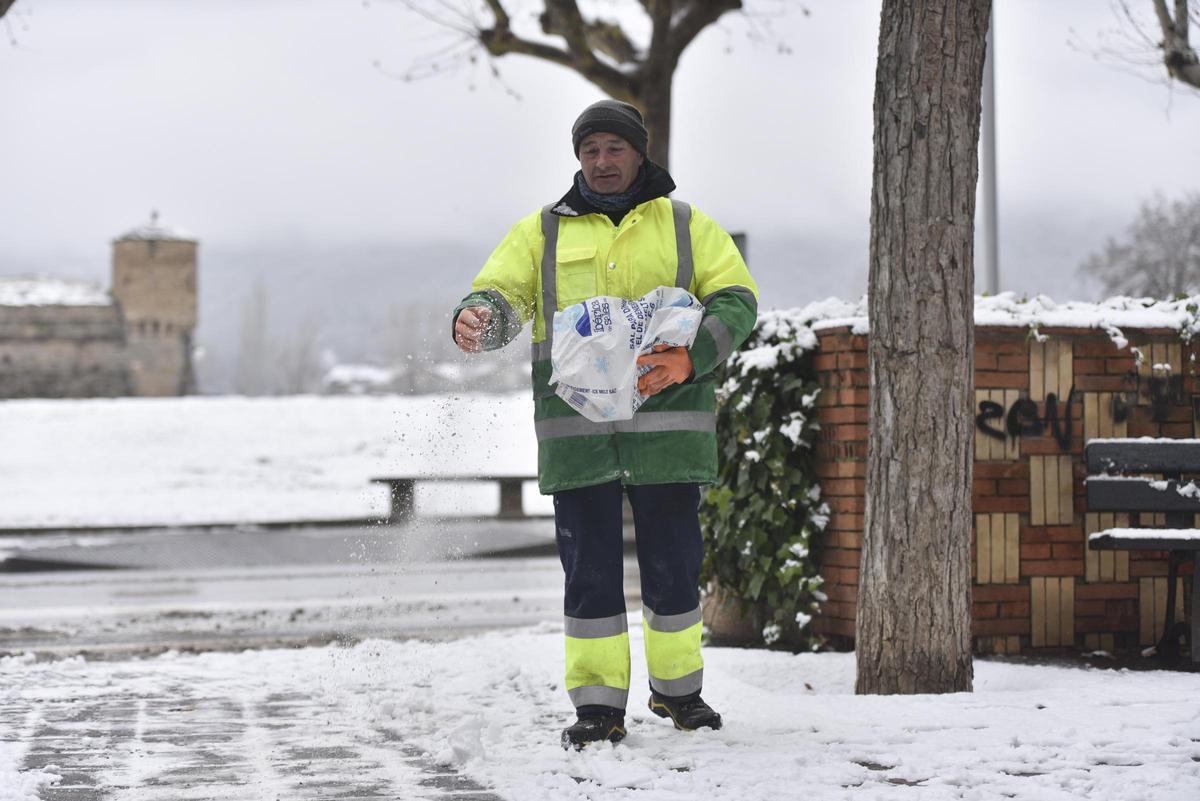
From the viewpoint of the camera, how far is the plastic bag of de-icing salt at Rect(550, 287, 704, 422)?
4402 millimetres

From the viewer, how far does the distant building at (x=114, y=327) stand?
66688 mm

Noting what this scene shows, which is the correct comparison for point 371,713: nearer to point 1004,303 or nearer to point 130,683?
point 130,683

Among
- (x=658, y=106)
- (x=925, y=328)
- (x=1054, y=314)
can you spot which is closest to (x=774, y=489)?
(x=1054, y=314)

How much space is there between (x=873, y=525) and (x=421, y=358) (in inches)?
65.4

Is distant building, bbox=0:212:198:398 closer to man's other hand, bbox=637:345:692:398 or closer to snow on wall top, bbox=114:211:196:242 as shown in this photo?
snow on wall top, bbox=114:211:196:242

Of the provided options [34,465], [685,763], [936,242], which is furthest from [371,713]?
[34,465]

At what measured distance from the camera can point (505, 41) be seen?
17.4 meters

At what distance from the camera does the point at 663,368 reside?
14.5 feet

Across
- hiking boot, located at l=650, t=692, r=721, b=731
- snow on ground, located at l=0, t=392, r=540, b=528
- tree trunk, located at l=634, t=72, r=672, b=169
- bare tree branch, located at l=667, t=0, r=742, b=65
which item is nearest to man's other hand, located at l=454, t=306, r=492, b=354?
hiking boot, located at l=650, t=692, r=721, b=731

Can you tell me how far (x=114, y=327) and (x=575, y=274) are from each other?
6729cm

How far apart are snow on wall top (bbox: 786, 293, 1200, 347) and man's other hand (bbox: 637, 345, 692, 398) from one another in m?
2.43

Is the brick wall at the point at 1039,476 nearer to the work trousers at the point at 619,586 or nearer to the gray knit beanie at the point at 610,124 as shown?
the work trousers at the point at 619,586

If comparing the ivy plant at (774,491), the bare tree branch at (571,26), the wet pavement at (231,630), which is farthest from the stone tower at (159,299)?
the ivy plant at (774,491)

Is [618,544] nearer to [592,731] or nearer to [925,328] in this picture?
[592,731]
